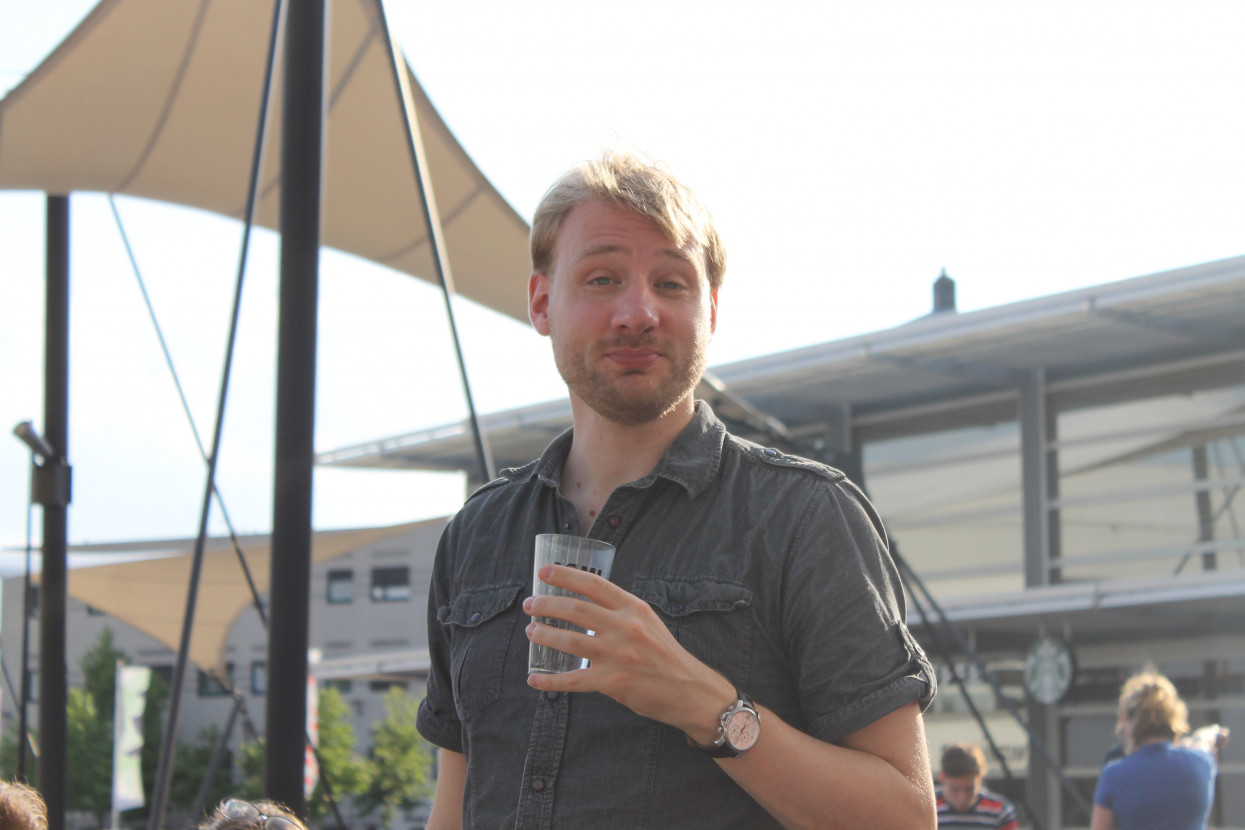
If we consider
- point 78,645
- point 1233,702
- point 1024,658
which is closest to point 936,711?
point 1024,658

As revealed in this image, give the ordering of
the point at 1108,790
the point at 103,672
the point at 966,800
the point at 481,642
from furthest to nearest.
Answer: the point at 103,672 → the point at 966,800 → the point at 1108,790 → the point at 481,642

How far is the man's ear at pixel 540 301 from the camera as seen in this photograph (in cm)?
167

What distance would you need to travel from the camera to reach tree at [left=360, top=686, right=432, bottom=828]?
3866 centimetres

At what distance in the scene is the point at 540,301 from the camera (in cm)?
169

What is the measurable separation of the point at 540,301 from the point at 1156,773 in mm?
4627

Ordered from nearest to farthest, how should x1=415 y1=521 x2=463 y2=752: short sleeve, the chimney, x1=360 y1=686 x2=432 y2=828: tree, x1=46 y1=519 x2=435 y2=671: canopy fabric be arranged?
1. x1=415 y1=521 x2=463 y2=752: short sleeve
2. x1=46 y1=519 x2=435 y2=671: canopy fabric
3. the chimney
4. x1=360 y1=686 x2=432 y2=828: tree

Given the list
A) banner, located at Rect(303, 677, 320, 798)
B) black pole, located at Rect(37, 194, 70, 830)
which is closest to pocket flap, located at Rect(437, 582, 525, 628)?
banner, located at Rect(303, 677, 320, 798)

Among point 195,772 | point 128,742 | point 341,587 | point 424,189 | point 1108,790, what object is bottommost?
point 195,772

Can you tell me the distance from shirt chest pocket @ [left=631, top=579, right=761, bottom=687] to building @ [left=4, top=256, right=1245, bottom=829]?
35.9ft

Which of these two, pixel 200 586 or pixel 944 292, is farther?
pixel 944 292

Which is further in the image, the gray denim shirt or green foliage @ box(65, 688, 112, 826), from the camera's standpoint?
green foliage @ box(65, 688, 112, 826)

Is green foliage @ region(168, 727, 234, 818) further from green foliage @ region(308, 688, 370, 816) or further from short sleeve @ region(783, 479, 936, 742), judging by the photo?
short sleeve @ region(783, 479, 936, 742)

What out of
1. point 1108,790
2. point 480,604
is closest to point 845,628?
point 480,604

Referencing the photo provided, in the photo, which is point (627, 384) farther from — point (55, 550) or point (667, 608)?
point (55, 550)
